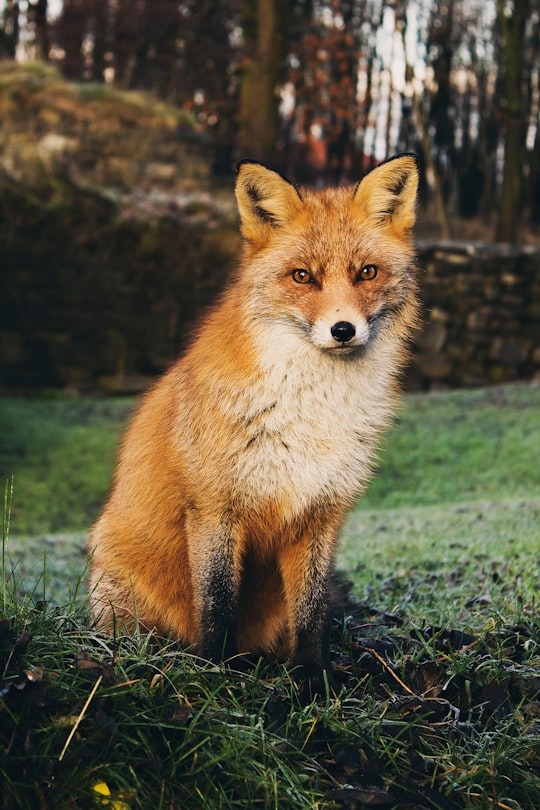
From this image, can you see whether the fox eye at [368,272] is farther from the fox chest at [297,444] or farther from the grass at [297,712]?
the grass at [297,712]

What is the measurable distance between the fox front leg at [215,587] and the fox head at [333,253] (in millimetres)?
794

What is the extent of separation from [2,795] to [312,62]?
47.2 ft

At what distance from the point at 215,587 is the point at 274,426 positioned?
2.03ft

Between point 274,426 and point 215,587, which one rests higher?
point 274,426

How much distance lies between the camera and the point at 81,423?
11.3 m

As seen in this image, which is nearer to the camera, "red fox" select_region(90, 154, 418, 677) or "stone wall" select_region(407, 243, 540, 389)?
"red fox" select_region(90, 154, 418, 677)

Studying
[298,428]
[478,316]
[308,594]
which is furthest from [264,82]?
[308,594]

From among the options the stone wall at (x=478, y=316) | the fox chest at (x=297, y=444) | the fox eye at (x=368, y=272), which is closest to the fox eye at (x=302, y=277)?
the fox eye at (x=368, y=272)

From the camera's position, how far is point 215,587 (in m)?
3.18

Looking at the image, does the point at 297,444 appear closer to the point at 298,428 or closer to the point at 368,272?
the point at 298,428

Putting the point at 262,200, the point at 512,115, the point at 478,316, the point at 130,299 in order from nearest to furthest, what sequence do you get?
1. the point at 262,200
2. the point at 130,299
3. the point at 478,316
4. the point at 512,115

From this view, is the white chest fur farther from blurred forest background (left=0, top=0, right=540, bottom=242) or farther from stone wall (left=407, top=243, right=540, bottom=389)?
blurred forest background (left=0, top=0, right=540, bottom=242)

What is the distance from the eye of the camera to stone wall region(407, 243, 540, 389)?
1359 centimetres

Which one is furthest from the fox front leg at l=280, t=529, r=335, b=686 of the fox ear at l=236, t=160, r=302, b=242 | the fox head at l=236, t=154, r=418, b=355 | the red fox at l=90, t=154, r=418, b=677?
the fox ear at l=236, t=160, r=302, b=242
